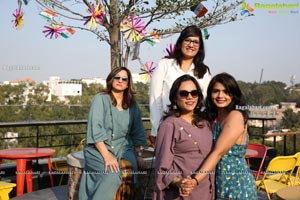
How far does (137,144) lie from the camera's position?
279cm

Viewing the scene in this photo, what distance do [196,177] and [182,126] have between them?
260 mm

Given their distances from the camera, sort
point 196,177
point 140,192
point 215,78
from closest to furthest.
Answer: point 196,177 < point 215,78 < point 140,192

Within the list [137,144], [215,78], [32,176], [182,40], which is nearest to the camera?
[215,78]

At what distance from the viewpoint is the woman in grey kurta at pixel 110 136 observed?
2.52 meters

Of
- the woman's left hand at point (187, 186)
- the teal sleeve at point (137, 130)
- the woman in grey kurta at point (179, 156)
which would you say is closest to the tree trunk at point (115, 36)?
the teal sleeve at point (137, 130)

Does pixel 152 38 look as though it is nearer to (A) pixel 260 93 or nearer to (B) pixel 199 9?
(B) pixel 199 9

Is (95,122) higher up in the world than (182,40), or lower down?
lower down

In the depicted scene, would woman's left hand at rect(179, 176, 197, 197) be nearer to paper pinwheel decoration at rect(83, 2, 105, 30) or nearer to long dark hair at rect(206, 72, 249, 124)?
long dark hair at rect(206, 72, 249, 124)

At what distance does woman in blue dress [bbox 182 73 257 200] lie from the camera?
1.82 metres

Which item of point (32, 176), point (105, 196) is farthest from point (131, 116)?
point (32, 176)

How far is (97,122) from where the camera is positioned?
2523 mm

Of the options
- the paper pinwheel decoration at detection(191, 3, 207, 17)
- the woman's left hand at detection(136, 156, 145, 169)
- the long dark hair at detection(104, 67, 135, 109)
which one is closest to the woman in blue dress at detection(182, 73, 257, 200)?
the long dark hair at detection(104, 67, 135, 109)

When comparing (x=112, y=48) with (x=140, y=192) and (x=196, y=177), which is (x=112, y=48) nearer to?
(x=140, y=192)

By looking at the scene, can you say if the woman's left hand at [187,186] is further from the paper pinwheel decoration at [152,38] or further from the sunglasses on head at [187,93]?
the paper pinwheel decoration at [152,38]
